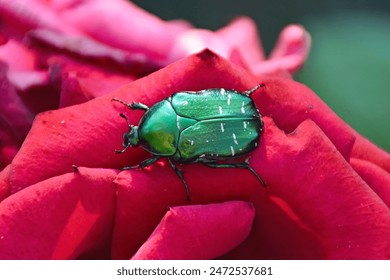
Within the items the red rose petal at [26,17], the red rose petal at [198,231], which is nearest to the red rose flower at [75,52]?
the red rose petal at [26,17]

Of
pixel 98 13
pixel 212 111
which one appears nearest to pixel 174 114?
pixel 212 111

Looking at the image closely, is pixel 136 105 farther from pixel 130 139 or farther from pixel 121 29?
pixel 121 29

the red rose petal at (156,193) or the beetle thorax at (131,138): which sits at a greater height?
the beetle thorax at (131,138)

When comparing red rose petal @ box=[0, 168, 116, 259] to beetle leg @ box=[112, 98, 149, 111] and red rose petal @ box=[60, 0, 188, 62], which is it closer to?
beetle leg @ box=[112, 98, 149, 111]

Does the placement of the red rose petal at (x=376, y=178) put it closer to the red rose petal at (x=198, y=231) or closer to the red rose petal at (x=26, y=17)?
the red rose petal at (x=198, y=231)

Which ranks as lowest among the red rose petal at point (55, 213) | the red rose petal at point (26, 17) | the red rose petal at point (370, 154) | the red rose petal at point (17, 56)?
the red rose petal at point (55, 213)

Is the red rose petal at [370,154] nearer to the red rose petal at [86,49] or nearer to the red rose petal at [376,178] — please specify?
the red rose petal at [376,178]

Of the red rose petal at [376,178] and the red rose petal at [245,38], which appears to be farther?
the red rose petal at [245,38]

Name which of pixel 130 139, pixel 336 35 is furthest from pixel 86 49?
pixel 336 35
